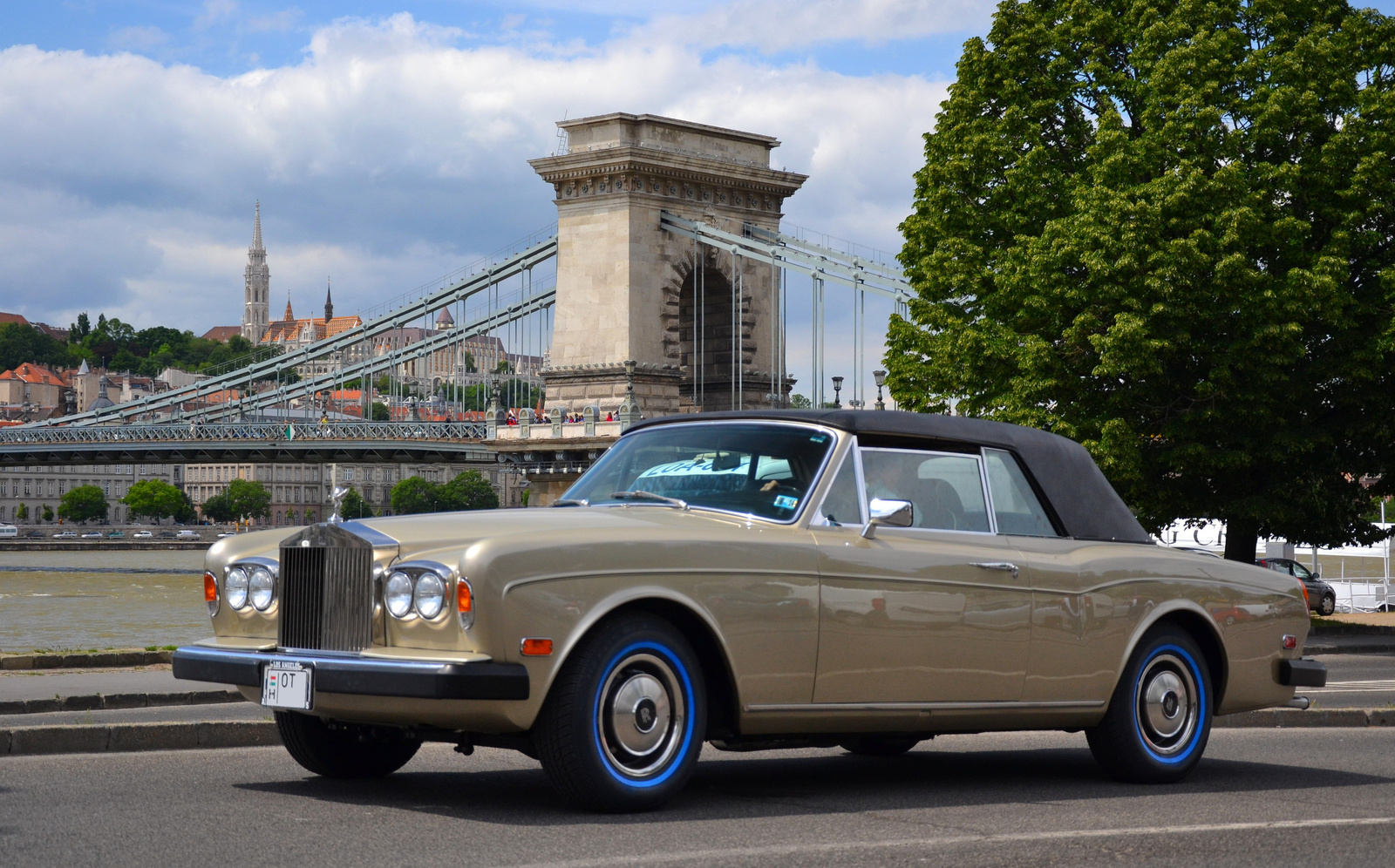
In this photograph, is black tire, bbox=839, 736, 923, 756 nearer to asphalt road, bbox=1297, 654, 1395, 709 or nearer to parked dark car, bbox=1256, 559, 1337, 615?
asphalt road, bbox=1297, 654, 1395, 709

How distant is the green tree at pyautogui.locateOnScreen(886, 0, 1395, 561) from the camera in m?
22.2

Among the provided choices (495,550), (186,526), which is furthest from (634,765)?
(186,526)

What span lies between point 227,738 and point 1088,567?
4202mm

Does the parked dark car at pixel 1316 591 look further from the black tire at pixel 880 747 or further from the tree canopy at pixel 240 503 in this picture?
the tree canopy at pixel 240 503

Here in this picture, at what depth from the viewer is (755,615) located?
20.2ft

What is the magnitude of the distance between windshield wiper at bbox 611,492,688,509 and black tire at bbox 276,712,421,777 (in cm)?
125

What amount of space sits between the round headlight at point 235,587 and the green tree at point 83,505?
15006cm

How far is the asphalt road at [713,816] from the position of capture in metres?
5.24

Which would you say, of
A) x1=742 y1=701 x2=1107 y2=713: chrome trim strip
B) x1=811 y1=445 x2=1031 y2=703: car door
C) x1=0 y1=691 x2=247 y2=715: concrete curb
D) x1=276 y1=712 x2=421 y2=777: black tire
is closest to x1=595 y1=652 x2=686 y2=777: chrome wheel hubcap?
x1=742 y1=701 x2=1107 y2=713: chrome trim strip

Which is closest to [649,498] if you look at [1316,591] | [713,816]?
[713,816]

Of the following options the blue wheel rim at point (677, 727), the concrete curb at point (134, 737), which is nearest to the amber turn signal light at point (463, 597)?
the blue wheel rim at point (677, 727)

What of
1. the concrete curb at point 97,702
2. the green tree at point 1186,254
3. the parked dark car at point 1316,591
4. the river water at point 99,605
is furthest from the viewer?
the parked dark car at point 1316,591

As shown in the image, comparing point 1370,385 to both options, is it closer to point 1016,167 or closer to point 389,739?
point 1016,167

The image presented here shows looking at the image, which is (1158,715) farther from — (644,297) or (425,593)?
(644,297)
